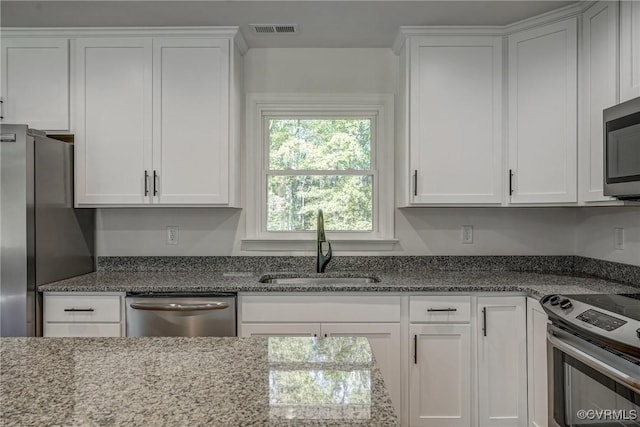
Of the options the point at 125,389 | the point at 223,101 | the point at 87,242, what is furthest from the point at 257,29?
the point at 125,389

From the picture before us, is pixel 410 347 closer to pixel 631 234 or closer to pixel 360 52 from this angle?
pixel 631 234

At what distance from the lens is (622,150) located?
6.09 feet

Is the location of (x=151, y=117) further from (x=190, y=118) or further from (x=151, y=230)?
(x=151, y=230)

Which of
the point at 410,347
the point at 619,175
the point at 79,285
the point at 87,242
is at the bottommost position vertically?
the point at 410,347

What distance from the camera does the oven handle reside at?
1395 millimetres

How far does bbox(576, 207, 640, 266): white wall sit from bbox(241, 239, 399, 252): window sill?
1216mm

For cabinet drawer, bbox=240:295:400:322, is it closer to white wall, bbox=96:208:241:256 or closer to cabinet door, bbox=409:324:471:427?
cabinet door, bbox=409:324:471:427

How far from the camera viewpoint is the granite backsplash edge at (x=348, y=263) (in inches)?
112

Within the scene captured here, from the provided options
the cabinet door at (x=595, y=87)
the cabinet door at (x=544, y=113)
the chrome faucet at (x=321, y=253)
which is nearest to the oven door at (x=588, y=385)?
the cabinet door at (x=595, y=87)

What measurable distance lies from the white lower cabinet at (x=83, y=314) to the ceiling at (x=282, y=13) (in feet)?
5.14

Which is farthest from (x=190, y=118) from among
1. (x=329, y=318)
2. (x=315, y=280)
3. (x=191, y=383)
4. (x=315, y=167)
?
(x=191, y=383)

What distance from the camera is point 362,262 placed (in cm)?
286

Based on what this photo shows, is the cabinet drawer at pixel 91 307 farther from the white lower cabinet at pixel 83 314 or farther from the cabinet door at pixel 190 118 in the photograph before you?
the cabinet door at pixel 190 118

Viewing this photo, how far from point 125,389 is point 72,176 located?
80.5 inches
